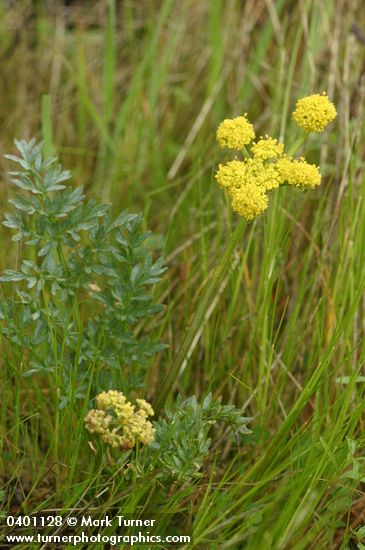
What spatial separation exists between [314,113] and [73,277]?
625mm

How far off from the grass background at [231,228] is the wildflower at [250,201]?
29 cm

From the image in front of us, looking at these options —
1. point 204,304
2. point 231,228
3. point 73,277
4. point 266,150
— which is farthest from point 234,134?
point 231,228

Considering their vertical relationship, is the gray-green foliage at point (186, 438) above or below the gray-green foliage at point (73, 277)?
below

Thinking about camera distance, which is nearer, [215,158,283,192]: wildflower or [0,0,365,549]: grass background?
[215,158,283,192]: wildflower

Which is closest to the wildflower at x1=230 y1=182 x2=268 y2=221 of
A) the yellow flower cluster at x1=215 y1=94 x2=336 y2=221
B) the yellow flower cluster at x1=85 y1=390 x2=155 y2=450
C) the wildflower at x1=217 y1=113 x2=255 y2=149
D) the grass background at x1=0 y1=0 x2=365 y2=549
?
the yellow flower cluster at x1=215 y1=94 x2=336 y2=221

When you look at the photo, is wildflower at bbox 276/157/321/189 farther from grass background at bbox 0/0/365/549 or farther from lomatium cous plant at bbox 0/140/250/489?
lomatium cous plant at bbox 0/140/250/489

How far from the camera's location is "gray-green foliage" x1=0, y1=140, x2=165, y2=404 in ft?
4.88

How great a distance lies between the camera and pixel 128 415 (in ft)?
4.25

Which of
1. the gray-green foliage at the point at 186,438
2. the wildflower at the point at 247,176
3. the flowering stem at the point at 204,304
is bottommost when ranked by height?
the gray-green foliage at the point at 186,438

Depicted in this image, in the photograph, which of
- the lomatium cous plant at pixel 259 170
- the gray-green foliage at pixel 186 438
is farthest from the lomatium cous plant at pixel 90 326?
the lomatium cous plant at pixel 259 170

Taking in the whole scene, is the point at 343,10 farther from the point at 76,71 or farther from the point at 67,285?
the point at 67,285

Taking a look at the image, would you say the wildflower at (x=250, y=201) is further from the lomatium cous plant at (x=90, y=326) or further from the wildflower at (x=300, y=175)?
the lomatium cous plant at (x=90, y=326)

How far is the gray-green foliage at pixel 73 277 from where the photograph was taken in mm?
1486

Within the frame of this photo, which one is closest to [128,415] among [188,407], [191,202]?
[188,407]
